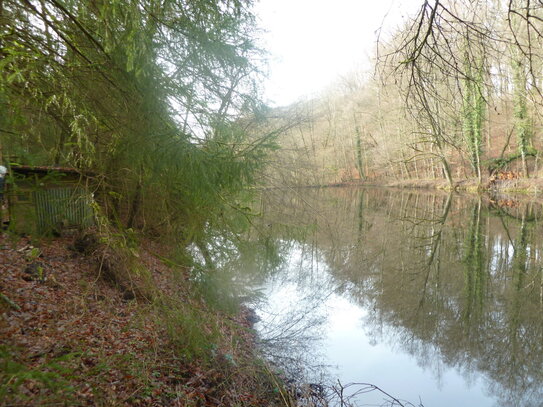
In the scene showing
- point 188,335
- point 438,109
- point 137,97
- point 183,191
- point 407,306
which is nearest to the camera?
point 438,109

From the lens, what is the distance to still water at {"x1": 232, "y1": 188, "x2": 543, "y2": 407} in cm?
500

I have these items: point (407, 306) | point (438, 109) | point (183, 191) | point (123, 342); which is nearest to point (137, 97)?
point (183, 191)

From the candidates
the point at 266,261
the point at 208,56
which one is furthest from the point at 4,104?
the point at 266,261

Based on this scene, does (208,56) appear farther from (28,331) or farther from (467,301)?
(467,301)

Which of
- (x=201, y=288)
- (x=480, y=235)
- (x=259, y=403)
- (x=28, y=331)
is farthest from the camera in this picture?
(x=480, y=235)

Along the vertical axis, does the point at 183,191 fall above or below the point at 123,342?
above

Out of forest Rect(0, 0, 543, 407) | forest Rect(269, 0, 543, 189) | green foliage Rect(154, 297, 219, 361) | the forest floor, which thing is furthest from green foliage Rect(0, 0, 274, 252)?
forest Rect(269, 0, 543, 189)

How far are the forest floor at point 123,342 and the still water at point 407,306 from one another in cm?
114

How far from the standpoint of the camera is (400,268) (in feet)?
31.8

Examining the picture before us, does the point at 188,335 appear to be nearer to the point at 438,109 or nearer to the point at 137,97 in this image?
→ the point at 137,97

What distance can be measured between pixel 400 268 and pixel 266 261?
169 inches

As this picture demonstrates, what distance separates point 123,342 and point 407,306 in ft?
18.6

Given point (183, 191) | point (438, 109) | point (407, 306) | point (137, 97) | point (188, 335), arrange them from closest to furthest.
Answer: point (438, 109), point (137, 97), point (188, 335), point (183, 191), point (407, 306)

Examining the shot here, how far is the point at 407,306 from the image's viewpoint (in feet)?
23.9
